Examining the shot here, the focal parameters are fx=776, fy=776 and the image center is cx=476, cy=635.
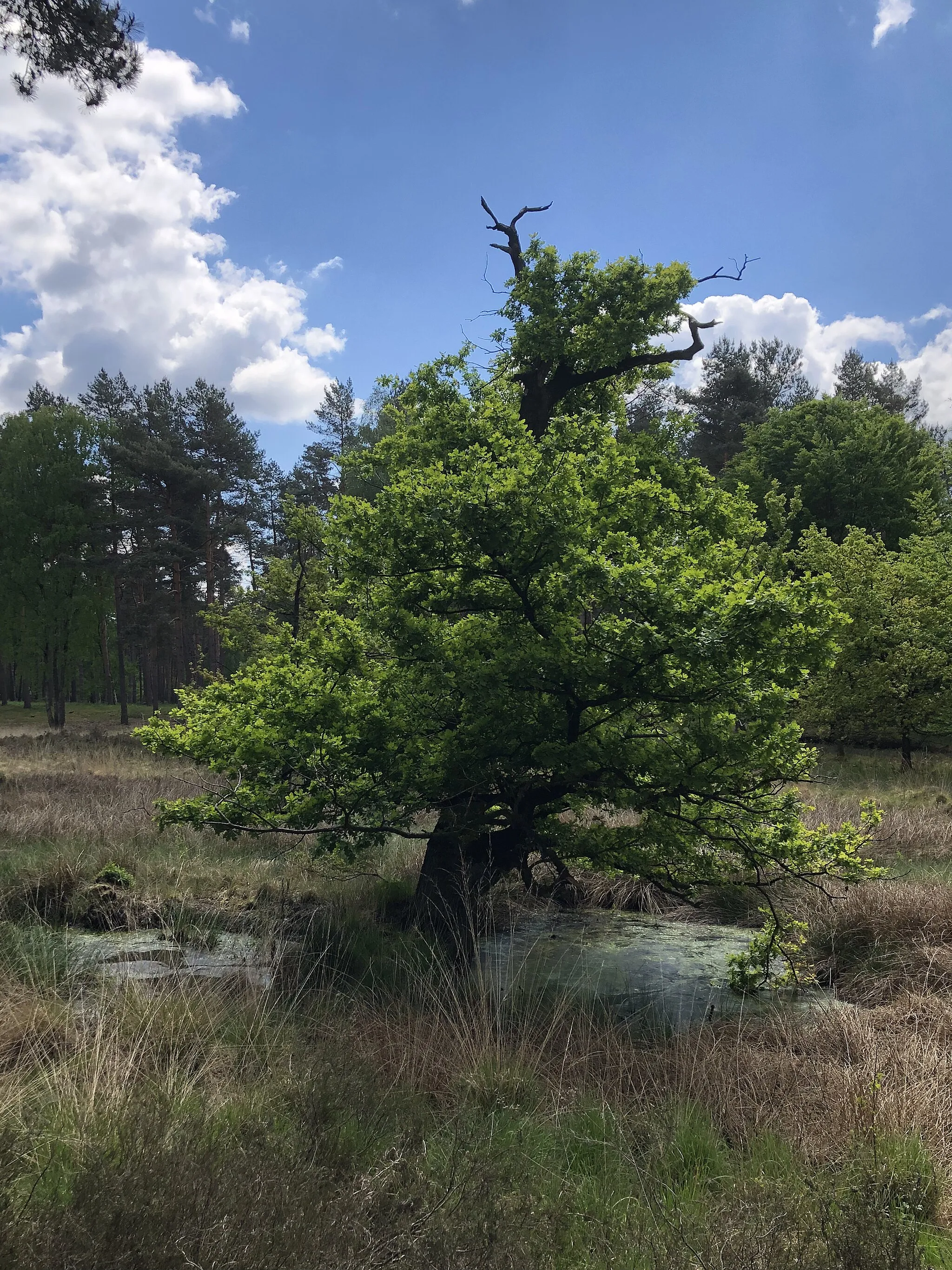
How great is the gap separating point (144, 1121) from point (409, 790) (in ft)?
11.9

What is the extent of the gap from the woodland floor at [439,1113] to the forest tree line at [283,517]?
33.8ft

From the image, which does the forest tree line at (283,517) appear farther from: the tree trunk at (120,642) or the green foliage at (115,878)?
the green foliage at (115,878)

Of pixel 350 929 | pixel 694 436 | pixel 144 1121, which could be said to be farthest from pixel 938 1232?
pixel 694 436

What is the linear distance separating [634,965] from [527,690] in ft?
9.33

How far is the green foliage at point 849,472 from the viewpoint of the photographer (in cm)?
2830

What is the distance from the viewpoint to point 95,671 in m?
47.0

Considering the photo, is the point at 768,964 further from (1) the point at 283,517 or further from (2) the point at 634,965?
(1) the point at 283,517

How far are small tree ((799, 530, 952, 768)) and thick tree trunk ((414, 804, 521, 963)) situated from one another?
529 inches

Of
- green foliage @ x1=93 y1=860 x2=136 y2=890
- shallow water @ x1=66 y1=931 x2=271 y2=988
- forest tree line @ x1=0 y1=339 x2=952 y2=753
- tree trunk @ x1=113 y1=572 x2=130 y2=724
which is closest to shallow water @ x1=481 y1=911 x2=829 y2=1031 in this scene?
shallow water @ x1=66 y1=931 x2=271 y2=988

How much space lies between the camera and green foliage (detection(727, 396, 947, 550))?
2830cm

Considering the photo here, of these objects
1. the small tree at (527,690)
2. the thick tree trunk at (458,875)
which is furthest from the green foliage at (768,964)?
the thick tree trunk at (458,875)

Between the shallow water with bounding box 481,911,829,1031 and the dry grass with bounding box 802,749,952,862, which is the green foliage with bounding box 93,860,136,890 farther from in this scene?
the dry grass with bounding box 802,749,952,862

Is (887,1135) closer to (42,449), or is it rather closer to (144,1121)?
(144,1121)

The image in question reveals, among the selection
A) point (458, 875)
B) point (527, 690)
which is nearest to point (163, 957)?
point (458, 875)
